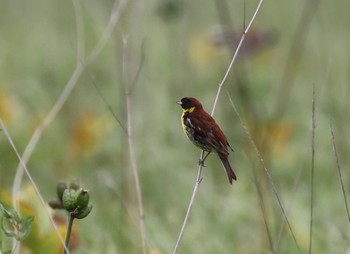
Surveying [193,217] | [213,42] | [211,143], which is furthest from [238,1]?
[211,143]

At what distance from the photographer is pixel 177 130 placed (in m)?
4.66

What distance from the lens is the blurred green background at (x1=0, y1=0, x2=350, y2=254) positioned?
127 inches

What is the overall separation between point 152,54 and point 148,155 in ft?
7.11

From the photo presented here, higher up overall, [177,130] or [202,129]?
[202,129]

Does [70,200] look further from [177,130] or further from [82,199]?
[177,130]

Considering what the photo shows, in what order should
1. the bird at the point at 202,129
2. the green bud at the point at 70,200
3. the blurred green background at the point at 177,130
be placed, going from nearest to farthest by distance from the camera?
the green bud at the point at 70,200
the bird at the point at 202,129
the blurred green background at the point at 177,130

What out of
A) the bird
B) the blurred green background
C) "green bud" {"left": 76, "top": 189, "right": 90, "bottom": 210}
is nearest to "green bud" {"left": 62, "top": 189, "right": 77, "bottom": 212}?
"green bud" {"left": 76, "top": 189, "right": 90, "bottom": 210}

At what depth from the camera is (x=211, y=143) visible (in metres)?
1.96

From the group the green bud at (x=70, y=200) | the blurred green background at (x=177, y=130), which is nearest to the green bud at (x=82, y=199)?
the green bud at (x=70, y=200)

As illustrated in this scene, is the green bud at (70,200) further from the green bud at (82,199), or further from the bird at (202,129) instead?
the bird at (202,129)

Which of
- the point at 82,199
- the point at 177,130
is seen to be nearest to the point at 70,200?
the point at 82,199

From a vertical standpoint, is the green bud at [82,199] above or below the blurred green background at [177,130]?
above

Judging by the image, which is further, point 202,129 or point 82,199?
point 202,129

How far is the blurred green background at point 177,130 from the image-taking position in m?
3.22
